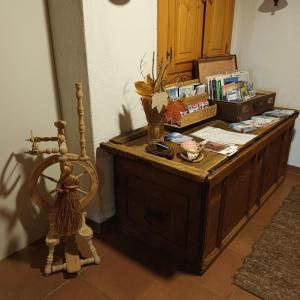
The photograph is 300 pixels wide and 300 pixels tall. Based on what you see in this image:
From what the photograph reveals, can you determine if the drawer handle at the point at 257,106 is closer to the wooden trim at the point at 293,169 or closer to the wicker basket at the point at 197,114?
the wicker basket at the point at 197,114

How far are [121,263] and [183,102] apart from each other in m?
1.00

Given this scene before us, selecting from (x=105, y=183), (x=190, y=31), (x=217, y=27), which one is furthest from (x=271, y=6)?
(x=105, y=183)

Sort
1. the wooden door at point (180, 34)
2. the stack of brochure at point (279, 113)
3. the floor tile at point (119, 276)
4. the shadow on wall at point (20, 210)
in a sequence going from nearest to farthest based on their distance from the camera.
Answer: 1. the floor tile at point (119, 276)
2. the shadow on wall at point (20, 210)
3. the wooden door at point (180, 34)
4. the stack of brochure at point (279, 113)

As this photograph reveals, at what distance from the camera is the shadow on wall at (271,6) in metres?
2.37

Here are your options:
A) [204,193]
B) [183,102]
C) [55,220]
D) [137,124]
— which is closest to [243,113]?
[183,102]

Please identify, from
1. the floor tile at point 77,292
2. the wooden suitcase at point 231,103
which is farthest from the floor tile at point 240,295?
the wooden suitcase at point 231,103

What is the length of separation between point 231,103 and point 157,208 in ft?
2.92

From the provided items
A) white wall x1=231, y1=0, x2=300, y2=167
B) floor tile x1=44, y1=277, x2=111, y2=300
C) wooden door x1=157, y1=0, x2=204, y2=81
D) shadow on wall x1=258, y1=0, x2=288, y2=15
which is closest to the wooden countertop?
wooden door x1=157, y1=0, x2=204, y2=81

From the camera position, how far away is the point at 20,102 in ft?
5.01

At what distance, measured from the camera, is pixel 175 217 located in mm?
1545

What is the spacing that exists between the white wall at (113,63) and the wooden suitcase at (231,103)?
0.58m

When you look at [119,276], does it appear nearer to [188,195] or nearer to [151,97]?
[188,195]

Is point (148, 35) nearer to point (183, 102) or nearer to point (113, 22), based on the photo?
point (113, 22)

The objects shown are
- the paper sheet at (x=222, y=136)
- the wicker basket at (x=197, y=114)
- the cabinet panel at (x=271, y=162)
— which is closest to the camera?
the paper sheet at (x=222, y=136)
